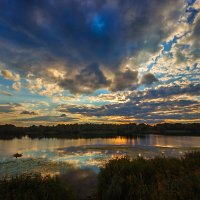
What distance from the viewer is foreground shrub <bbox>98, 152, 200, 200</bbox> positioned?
25.1ft

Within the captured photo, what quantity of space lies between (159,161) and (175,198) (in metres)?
7.12

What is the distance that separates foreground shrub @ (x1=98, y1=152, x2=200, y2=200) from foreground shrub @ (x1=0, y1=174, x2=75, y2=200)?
91.8 inches

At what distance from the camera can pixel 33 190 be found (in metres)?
8.46

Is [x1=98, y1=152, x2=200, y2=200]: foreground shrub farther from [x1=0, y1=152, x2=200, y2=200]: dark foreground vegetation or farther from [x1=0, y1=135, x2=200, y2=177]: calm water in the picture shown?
[x1=0, y1=135, x2=200, y2=177]: calm water

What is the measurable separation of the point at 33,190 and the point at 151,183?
229 inches

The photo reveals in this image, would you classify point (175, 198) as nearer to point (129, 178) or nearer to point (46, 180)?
point (129, 178)

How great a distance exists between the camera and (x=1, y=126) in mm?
150625

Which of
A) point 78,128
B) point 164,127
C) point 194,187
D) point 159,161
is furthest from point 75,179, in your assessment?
point 164,127

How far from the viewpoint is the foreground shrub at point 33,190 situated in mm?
7582

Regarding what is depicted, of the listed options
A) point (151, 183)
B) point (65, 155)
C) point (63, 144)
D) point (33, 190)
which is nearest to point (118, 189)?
point (151, 183)

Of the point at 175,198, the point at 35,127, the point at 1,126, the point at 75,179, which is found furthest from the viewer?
the point at 35,127

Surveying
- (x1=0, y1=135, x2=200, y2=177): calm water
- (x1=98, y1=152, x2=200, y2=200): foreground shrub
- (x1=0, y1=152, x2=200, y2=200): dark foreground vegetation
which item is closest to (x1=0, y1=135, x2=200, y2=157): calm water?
(x1=0, y1=135, x2=200, y2=177): calm water

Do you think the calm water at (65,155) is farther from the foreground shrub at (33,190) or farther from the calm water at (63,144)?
the foreground shrub at (33,190)

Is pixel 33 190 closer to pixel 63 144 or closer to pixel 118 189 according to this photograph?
pixel 118 189
